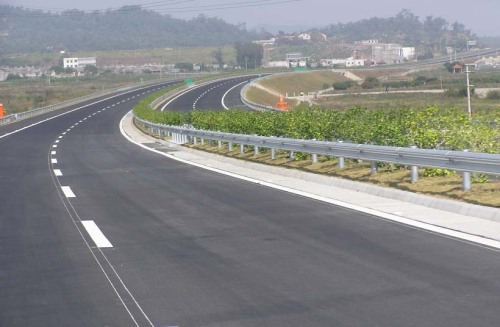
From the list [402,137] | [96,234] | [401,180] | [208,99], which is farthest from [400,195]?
[208,99]

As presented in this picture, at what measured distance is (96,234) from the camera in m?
13.7

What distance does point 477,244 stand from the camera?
11.6m

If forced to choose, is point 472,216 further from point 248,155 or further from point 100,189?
point 248,155

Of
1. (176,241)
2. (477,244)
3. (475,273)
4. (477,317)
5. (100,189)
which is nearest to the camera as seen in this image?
(477,317)

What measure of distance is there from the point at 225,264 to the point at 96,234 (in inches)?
136

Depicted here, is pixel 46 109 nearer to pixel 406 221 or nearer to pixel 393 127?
pixel 393 127

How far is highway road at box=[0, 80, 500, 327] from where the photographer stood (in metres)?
8.41

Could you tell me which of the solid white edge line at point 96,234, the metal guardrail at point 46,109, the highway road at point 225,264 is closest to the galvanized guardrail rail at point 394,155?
the highway road at point 225,264

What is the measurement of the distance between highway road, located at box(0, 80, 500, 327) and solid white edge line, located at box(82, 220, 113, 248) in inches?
0.7

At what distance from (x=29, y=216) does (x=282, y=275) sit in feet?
24.4

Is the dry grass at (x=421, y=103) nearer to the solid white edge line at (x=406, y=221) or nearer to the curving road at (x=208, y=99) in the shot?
the curving road at (x=208, y=99)

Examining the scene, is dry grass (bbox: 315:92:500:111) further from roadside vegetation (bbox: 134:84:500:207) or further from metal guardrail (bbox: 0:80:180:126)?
metal guardrail (bbox: 0:80:180:126)

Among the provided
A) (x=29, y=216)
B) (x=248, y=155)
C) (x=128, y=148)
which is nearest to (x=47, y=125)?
(x=128, y=148)

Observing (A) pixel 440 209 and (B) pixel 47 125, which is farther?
(B) pixel 47 125
